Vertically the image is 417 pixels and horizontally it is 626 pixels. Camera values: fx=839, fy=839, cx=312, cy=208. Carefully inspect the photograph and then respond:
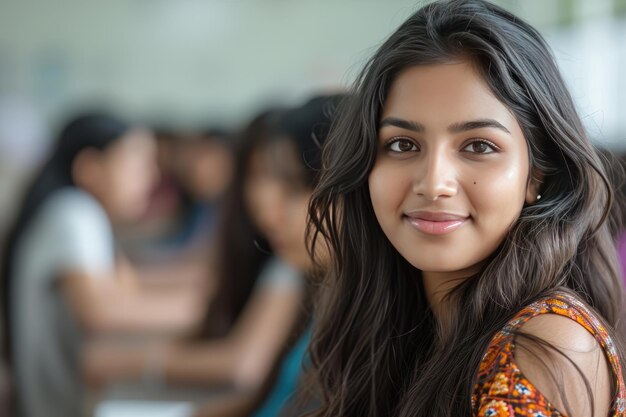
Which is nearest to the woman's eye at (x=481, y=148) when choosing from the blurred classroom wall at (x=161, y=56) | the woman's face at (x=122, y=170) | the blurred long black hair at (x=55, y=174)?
the blurred long black hair at (x=55, y=174)

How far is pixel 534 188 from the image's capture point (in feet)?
3.04

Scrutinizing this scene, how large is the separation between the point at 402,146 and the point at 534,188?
154mm

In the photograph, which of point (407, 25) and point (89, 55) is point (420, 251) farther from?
point (89, 55)

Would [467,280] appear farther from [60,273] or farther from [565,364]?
[60,273]

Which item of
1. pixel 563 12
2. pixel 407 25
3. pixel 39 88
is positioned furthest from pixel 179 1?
pixel 407 25

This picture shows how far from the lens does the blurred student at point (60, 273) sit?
2.61 m

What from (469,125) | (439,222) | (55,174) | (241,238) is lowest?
(241,238)

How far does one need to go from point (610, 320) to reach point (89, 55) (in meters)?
6.76

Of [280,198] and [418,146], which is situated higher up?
[418,146]

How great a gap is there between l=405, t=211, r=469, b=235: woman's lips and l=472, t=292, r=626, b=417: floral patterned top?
0.37ft

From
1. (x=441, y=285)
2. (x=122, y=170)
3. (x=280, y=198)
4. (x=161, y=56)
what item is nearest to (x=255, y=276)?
(x=280, y=198)

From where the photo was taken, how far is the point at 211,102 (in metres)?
7.50

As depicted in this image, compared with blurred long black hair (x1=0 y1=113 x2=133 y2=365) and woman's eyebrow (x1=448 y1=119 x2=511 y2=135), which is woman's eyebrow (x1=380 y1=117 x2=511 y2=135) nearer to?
woman's eyebrow (x1=448 y1=119 x2=511 y2=135)

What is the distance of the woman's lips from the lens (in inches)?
34.6
